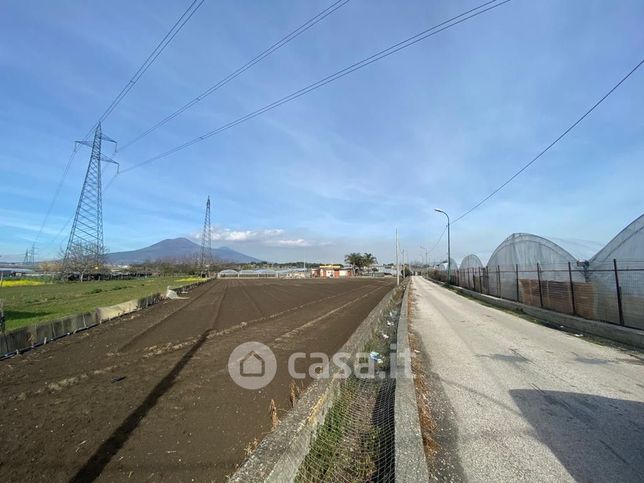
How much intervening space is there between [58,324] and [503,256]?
2520 centimetres

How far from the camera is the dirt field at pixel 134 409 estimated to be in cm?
411

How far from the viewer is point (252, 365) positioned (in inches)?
330

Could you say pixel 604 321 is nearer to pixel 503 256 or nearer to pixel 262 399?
pixel 262 399

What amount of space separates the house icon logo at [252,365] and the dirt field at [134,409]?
0.59 ft

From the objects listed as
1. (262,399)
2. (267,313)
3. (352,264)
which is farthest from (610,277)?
(352,264)

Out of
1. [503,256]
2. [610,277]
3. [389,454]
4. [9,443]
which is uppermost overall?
[503,256]

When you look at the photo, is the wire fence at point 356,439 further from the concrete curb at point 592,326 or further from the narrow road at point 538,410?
the concrete curb at point 592,326

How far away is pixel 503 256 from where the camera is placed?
26000 mm

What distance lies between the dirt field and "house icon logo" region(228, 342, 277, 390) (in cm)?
18

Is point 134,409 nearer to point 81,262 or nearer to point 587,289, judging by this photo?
point 587,289

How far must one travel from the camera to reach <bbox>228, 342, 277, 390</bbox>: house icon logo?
714cm

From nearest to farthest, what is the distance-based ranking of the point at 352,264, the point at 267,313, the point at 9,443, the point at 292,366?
1. the point at 9,443
2. the point at 292,366
3. the point at 267,313
4. the point at 352,264

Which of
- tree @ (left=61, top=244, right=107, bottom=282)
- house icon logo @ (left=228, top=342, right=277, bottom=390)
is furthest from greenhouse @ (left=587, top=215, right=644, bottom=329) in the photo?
tree @ (left=61, top=244, right=107, bottom=282)

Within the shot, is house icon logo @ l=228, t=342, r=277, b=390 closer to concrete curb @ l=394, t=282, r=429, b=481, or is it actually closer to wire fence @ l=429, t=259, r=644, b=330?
concrete curb @ l=394, t=282, r=429, b=481
